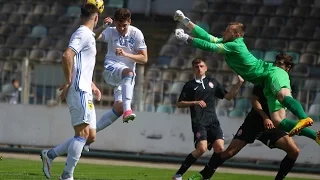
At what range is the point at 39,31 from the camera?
33.1 m

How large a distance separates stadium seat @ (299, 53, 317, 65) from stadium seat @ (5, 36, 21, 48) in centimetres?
943

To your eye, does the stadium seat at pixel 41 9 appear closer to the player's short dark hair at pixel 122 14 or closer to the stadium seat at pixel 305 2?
the stadium seat at pixel 305 2

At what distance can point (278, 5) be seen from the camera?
3134cm

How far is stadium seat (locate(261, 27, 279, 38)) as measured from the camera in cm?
3023

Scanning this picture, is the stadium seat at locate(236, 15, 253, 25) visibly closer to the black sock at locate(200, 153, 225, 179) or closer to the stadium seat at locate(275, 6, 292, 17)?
the stadium seat at locate(275, 6, 292, 17)

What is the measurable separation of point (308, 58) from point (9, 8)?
1096 cm

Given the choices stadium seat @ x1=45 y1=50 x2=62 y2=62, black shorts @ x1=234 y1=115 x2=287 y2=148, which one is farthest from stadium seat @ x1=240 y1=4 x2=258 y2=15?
black shorts @ x1=234 y1=115 x2=287 y2=148

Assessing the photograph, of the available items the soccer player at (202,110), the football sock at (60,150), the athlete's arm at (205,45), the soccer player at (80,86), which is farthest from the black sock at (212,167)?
the soccer player at (80,86)

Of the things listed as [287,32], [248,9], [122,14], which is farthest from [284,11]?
[122,14]

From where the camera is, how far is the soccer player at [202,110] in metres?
17.2

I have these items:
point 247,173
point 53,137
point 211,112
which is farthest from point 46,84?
point 211,112

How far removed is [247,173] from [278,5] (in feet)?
36.1

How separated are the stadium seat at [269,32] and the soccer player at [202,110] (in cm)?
1208

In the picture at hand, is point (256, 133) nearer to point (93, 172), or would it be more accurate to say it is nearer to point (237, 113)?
point (93, 172)
